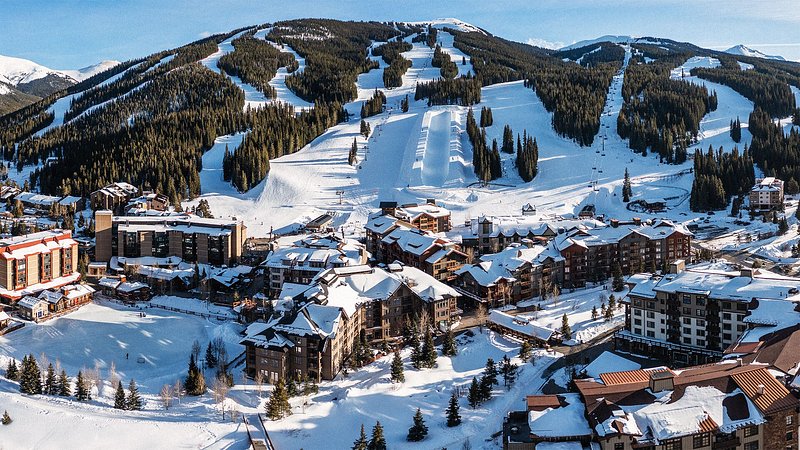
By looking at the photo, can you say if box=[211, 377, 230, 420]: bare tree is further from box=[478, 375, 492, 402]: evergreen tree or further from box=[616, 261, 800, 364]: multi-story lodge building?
box=[616, 261, 800, 364]: multi-story lodge building

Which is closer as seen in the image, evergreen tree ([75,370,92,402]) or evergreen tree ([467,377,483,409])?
evergreen tree ([467,377,483,409])

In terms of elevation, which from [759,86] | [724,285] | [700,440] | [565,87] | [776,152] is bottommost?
[700,440]

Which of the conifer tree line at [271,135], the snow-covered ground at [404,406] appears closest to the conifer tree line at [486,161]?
the conifer tree line at [271,135]

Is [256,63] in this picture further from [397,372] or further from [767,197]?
[397,372]

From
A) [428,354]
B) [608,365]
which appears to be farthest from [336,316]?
[608,365]

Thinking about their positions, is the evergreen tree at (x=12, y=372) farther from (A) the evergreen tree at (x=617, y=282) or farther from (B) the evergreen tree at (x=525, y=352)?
(A) the evergreen tree at (x=617, y=282)

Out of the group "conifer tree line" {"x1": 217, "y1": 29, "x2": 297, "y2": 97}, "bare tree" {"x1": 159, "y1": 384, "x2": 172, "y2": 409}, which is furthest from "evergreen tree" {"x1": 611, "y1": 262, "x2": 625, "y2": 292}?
"conifer tree line" {"x1": 217, "y1": 29, "x2": 297, "y2": 97}
